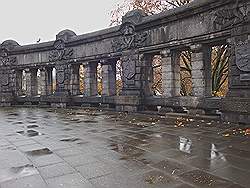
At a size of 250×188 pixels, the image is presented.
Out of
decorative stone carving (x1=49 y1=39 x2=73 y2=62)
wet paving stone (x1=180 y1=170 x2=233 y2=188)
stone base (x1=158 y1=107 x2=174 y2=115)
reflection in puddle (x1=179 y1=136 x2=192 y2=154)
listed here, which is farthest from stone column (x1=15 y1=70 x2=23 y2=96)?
wet paving stone (x1=180 y1=170 x2=233 y2=188)

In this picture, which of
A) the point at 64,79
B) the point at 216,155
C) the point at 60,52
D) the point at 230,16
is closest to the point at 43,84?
the point at 64,79

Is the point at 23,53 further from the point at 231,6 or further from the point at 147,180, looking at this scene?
the point at 147,180

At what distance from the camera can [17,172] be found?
422 centimetres

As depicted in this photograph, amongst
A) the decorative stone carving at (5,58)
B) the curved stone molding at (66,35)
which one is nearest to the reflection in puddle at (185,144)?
the curved stone molding at (66,35)

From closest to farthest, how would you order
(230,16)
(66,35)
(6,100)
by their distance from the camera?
(230,16), (66,35), (6,100)

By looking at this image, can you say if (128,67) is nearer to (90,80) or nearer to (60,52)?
(90,80)

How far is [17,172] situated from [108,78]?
10824mm

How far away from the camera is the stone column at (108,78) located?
48.6ft

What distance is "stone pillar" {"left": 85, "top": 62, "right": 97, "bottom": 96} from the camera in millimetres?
15789

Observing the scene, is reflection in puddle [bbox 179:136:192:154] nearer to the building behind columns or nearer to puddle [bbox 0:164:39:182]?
the building behind columns

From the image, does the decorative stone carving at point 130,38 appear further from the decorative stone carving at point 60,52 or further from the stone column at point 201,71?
the decorative stone carving at point 60,52

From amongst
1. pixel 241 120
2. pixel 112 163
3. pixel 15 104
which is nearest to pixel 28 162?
pixel 112 163

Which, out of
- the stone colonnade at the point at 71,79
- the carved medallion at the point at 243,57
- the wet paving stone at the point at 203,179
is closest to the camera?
the wet paving stone at the point at 203,179

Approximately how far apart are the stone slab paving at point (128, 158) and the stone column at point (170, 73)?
3881 mm
